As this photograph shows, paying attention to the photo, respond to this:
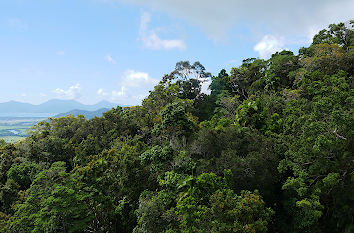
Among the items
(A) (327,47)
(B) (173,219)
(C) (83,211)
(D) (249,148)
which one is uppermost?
(A) (327,47)

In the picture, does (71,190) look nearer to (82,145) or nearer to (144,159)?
(144,159)

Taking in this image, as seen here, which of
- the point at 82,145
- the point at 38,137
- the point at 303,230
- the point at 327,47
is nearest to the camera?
the point at 303,230

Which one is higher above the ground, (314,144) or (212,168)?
(314,144)

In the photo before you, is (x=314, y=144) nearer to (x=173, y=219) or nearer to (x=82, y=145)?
(x=173, y=219)

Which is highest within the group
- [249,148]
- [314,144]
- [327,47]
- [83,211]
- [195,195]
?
[327,47]

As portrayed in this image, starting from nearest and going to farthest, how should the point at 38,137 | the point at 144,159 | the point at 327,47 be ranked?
1. the point at 144,159
2. the point at 327,47
3. the point at 38,137

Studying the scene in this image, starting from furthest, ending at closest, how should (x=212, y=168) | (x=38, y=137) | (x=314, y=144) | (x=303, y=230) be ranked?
1. (x=38, y=137)
2. (x=212, y=168)
3. (x=303, y=230)
4. (x=314, y=144)

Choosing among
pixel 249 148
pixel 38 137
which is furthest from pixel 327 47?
pixel 38 137

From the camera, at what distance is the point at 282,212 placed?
12148 millimetres

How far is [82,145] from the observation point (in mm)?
22453

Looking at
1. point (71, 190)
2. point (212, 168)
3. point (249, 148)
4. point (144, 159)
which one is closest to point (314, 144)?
point (249, 148)

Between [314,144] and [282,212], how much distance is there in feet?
16.2

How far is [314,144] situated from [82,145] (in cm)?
2028

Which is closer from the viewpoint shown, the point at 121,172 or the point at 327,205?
the point at 327,205
